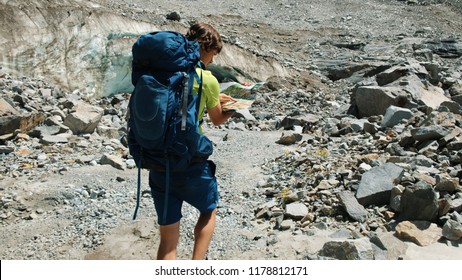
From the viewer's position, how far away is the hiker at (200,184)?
11.8 ft

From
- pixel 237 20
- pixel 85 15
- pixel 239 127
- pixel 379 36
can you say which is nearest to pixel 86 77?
pixel 85 15

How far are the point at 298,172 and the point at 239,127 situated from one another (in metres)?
3.66

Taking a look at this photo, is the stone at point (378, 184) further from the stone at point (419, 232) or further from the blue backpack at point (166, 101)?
the blue backpack at point (166, 101)

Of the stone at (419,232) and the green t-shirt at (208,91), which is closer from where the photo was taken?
the green t-shirt at (208,91)

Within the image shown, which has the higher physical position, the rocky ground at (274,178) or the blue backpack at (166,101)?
the blue backpack at (166,101)

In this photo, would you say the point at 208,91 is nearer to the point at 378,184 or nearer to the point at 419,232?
the point at 419,232

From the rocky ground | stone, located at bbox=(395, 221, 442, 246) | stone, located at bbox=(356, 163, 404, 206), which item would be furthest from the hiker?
stone, located at bbox=(356, 163, 404, 206)

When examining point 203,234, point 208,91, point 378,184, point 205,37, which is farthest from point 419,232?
point 205,37

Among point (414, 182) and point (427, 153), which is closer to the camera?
point (414, 182)

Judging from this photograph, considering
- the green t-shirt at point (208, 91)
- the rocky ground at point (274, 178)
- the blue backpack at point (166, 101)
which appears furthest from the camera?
the rocky ground at point (274, 178)

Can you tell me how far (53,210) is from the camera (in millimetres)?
5961

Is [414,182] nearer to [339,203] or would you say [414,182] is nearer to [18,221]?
[339,203]

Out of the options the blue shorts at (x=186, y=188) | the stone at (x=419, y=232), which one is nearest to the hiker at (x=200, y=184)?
the blue shorts at (x=186, y=188)

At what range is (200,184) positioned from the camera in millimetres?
3617
